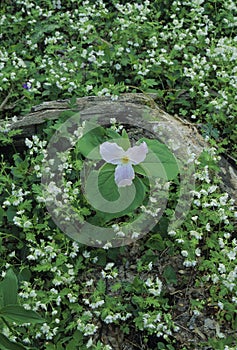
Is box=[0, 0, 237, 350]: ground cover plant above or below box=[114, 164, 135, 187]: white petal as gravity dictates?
below

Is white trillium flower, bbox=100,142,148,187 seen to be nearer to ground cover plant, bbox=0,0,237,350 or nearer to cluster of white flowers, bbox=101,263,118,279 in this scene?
ground cover plant, bbox=0,0,237,350

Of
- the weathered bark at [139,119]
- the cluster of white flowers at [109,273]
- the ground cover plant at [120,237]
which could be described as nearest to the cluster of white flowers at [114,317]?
the ground cover plant at [120,237]

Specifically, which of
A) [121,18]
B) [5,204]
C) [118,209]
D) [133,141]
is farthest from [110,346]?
[121,18]

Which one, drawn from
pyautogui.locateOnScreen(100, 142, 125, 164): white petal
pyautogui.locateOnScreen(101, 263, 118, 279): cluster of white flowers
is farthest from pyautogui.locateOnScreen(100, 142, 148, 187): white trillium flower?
pyautogui.locateOnScreen(101, 263, 118, 279): cluster of white flowers

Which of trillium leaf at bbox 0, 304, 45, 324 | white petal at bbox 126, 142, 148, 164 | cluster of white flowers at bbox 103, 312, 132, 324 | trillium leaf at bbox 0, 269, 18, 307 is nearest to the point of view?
trillium leaf at bbox 0, 304, 45, 324

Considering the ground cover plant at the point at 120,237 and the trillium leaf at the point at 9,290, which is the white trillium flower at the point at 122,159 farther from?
the trillium leaf at the point at 9,290

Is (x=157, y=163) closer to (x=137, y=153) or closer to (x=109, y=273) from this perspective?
(x=137, y=153)
